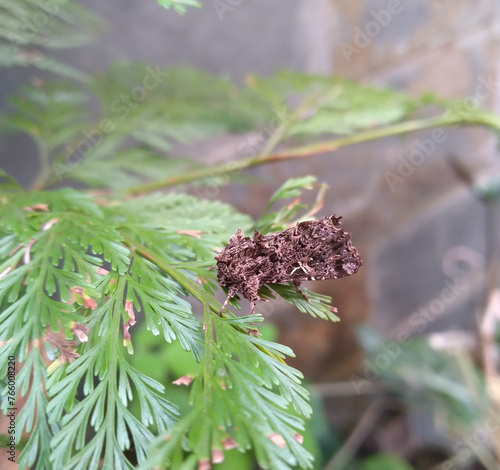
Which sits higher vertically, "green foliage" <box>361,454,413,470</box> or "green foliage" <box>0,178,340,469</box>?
"green foliage" <box>0,178,340,469</box>

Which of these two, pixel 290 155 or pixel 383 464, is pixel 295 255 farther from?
pixel 383 464

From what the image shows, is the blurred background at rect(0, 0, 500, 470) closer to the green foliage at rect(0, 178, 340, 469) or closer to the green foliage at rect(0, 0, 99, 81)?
the green foliage at rect(0, 0, 99, 81)

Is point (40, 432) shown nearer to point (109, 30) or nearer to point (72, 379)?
point (72, 379)

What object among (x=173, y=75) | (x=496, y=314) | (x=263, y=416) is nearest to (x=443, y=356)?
(x=496, y=314)

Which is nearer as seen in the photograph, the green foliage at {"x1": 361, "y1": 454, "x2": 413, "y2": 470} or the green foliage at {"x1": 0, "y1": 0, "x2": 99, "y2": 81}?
the green foliage at {"x1": 0, "y1": 0, "x2": 99, "y2": 81}

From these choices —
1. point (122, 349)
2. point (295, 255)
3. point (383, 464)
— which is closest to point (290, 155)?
point (295, 255)

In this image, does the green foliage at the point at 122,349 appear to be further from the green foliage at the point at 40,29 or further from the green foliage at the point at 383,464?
the green foliage at the point at 383,464

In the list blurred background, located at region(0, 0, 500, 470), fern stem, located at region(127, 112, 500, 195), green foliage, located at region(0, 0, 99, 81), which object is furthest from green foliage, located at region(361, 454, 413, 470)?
green foliage, located at region(0, 0, 99, 81)
